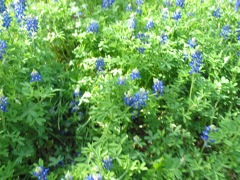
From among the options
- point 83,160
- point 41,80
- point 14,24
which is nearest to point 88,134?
point 83,160

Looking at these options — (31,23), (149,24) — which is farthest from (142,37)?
(31,23)

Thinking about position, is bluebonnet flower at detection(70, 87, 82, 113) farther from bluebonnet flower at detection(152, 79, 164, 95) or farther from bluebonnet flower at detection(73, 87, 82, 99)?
bluebonnet flower at detection(152, 79, 164, 95)

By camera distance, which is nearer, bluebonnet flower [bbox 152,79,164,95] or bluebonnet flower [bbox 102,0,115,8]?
bluebonnet flower [bbox 152,79,164,95]

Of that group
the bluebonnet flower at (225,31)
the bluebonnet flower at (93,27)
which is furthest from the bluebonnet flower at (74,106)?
the bluebonnet flower at (225,31)

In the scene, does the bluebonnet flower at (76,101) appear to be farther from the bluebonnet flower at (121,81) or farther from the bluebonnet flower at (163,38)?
the bluebonnet flower at (163,38)

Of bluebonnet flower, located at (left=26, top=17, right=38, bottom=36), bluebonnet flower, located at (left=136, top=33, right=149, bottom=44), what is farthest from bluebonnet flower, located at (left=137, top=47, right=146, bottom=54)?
bluebonnet flower, located at (left=26, top=17, right=38, bottom=36)

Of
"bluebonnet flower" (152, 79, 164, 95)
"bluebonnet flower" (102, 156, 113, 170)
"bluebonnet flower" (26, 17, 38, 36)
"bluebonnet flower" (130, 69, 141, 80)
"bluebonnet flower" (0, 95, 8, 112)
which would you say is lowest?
"bluebonnet flower" (102, 156, 113, 170)

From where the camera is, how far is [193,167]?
2281 millimetres

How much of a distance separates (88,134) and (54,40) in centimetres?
121

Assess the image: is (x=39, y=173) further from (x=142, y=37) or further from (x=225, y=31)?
(x=225, y=31)

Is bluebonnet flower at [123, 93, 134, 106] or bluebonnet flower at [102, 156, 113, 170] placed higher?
bluebonnet flower at [123, 93, 134, 106]

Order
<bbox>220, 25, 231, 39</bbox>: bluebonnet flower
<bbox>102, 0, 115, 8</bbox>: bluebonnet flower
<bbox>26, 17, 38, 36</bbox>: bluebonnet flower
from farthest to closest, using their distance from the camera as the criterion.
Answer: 1. <bbox>102, 0, 115, 8</bbox>: bluebonnet flower
2. <bbox>220, 25, 231, 39</bbox>: bluebonnet flower
3. <bbox>26, 17, 38, 36</bbox>: bluebonnet flower

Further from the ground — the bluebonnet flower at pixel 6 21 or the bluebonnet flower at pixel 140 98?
the bluebonnet flower at pixel 6 21

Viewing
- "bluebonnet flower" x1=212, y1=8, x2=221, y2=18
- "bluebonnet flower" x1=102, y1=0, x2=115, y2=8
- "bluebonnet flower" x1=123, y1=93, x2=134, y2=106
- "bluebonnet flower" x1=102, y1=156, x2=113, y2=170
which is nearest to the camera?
"bluebonnet flower" x1=102, y1=156, x2=113, y2=170
